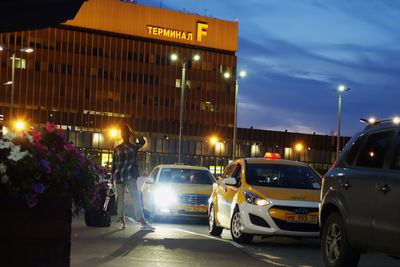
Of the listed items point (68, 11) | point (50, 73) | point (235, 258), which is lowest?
point (235, 258)

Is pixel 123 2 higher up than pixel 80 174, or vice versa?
pixel 123 2

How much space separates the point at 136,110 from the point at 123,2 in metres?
14.5

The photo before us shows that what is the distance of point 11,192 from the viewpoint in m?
5.14

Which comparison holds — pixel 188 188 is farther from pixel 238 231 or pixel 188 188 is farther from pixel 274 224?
pixel 274 224

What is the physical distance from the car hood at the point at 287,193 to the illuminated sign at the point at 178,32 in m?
90.3

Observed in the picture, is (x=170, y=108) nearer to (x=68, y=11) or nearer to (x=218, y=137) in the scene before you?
(x=218, y=137)

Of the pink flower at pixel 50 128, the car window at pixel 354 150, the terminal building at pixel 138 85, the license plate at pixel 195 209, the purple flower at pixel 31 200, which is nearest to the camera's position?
the purple flower at pixel 31 200

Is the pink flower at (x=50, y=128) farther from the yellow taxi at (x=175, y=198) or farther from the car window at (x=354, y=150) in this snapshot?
the yellow taxi at (x=175, y=198)

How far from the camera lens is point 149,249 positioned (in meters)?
11.8

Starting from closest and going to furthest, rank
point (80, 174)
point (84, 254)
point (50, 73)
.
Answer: point (80, 174) < point (84, 254) < point (50, 73)

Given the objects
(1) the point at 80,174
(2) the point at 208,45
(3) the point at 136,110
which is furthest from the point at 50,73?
(1) the point at 80,174

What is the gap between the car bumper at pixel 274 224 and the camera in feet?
44.4

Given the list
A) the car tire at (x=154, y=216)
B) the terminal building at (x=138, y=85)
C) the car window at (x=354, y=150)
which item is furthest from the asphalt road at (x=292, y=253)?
the terminal building at (x=138, y=85)

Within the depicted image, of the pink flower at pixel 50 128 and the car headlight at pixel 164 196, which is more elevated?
the pink flower at pixel 50 128
